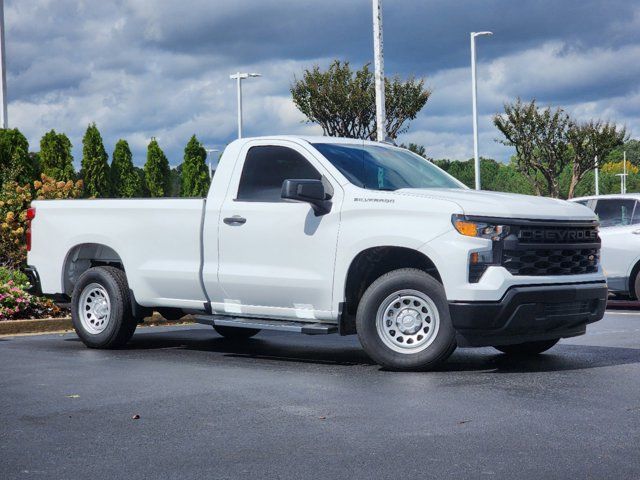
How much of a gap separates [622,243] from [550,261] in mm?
7798

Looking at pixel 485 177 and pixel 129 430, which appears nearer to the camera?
pixel 129 430

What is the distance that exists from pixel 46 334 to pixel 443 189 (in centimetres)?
594

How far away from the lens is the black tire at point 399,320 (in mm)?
8688

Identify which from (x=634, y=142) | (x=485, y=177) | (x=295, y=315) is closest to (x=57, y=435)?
(x=295, y=315)

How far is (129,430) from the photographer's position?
6.40 meters

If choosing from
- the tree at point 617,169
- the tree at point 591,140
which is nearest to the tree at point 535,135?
the tree at point 591,140

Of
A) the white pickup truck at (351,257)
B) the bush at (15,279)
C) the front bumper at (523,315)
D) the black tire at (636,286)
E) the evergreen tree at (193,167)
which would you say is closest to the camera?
the front bumper at (523,315)

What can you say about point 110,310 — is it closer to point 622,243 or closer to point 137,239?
point 137,239

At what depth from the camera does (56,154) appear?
28.2 metres

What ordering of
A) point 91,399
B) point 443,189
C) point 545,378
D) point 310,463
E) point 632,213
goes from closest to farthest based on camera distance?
1. point 310,463
2. point 91,399
3. point 545,378
4. point 443,189
5. point 632,213

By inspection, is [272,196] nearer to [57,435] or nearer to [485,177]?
[57,435]

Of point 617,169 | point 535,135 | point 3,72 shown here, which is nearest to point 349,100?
point 535,135

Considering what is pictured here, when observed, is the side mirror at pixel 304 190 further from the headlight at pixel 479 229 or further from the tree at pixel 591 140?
the tree at pixel 591 140

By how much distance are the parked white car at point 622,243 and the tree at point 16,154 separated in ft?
43.6
